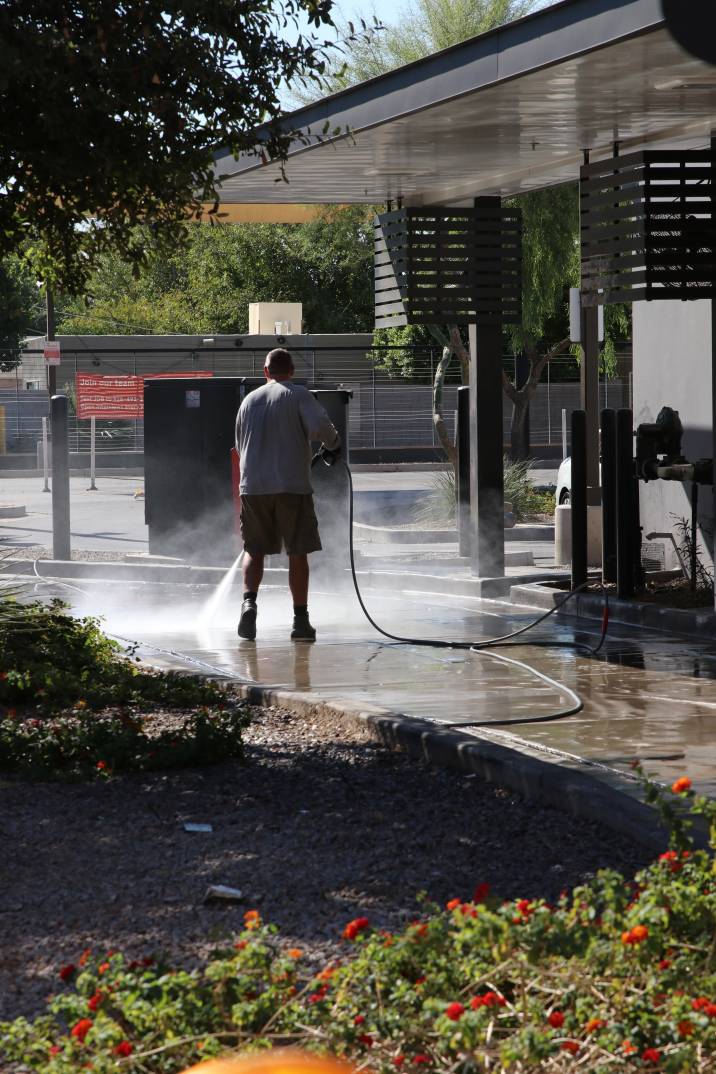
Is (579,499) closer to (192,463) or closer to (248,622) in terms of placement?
(248,622)

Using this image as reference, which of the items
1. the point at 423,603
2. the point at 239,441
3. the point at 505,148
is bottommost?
the point at 423,603

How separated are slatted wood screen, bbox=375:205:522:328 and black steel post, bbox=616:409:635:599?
269 centimetres

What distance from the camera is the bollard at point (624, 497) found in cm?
1144

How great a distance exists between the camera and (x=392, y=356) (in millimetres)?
43000

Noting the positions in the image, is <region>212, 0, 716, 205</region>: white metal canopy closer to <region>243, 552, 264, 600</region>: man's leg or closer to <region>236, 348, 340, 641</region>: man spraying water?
<region>236, 348, 340, 641</region>: man spraying water

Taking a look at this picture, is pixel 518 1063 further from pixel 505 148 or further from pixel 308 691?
pixel 505 148

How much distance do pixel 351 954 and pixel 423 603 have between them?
908 centimetres

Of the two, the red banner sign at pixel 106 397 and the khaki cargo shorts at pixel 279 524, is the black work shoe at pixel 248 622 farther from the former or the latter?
the red banner sign at pixel 106 397

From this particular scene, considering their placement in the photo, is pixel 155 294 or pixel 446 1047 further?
pixel 155 294

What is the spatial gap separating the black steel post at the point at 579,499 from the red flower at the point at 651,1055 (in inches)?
364

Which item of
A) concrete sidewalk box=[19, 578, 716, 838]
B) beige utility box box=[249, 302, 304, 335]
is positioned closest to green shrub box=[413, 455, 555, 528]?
concrete sidewalk box=[19, 578, 716, 838]

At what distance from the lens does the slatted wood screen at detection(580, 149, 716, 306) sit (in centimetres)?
1046

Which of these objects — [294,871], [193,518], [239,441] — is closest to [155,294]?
[193,518]

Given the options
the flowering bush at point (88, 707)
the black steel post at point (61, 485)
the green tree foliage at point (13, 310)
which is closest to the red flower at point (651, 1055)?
the flowering bush at point (88, 707)
